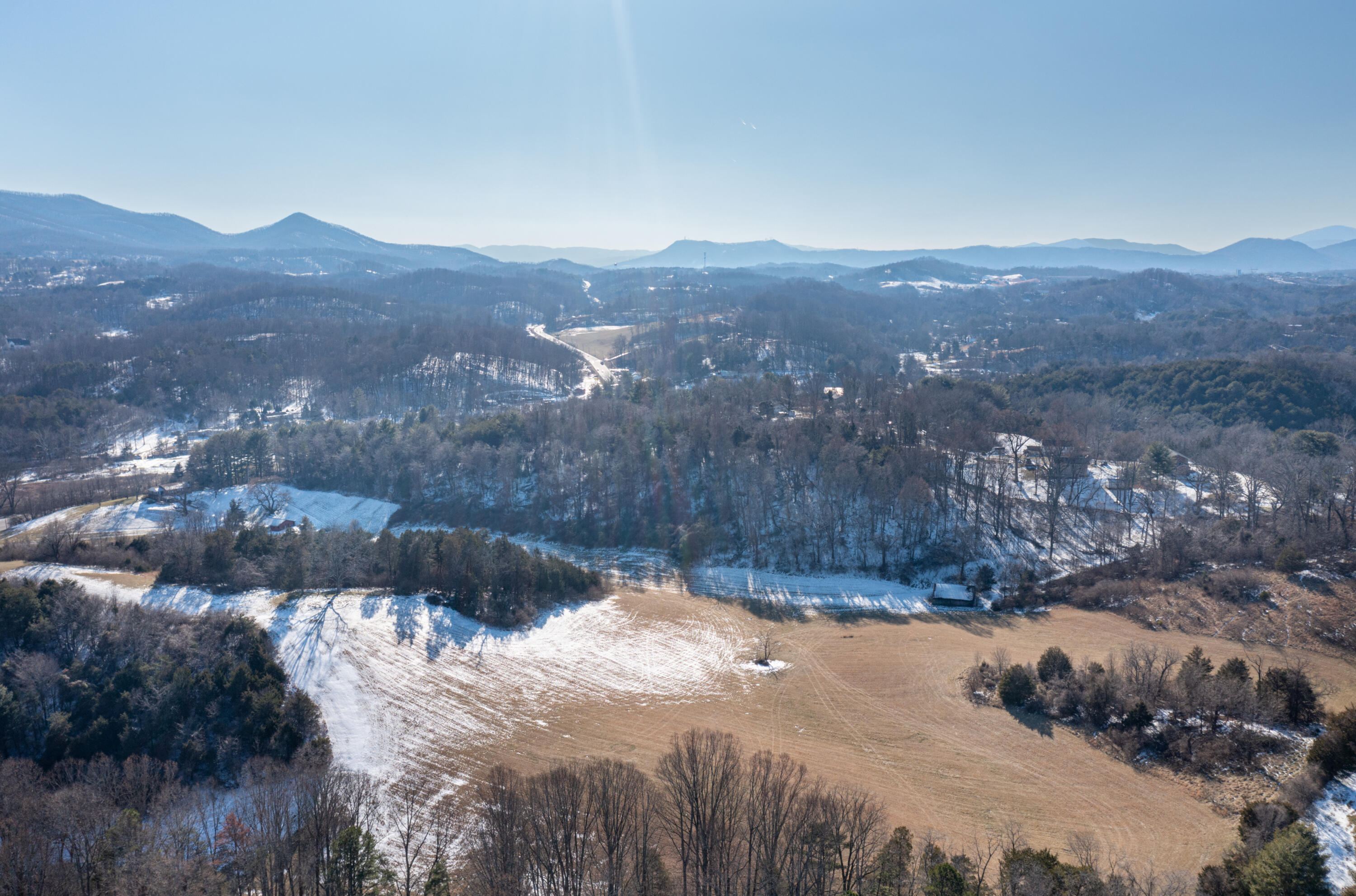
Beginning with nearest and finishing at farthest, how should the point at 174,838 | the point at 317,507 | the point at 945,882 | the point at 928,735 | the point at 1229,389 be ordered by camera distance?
1. the point at 945,882
2. the point at 174,838
3. the point at 928,735
4. the point at 317,507
5. the point at 1229,389

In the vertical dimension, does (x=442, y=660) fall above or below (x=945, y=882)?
below

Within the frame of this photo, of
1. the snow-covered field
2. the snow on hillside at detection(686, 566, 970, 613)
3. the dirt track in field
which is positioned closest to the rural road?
the snow-covered field

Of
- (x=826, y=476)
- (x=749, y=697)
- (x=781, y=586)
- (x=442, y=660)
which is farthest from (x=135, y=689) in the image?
(x=826, y=476)

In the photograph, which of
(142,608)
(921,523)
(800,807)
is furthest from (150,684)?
(921,523)

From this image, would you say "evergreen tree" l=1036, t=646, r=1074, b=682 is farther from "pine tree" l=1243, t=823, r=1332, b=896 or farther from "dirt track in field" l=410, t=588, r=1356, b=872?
"pine tree" l=1243, t=823, r=1332, b=896

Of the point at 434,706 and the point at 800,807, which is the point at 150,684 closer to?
the point at 434,706

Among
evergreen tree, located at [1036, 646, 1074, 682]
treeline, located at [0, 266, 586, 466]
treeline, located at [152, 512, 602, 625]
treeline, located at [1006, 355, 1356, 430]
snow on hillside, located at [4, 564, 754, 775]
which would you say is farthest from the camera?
treeline, located at [0, 266, 586, 466]

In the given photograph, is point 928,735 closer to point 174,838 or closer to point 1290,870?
point 1290,870
